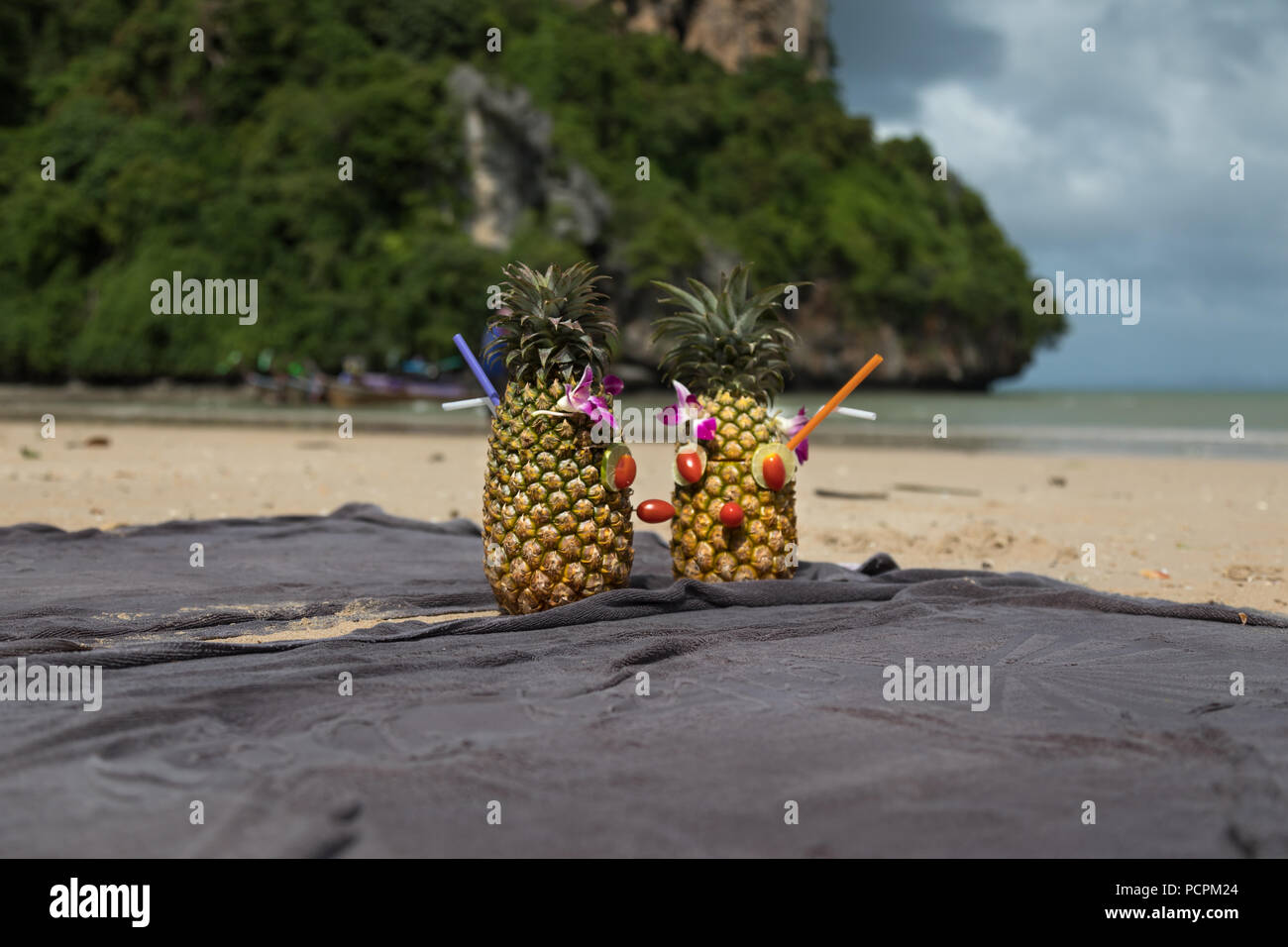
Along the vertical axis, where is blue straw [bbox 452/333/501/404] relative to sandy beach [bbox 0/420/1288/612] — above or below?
above

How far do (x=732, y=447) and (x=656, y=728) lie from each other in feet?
6.22

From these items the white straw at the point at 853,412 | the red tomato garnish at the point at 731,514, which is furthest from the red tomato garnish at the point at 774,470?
the white straw at the point at 853,412

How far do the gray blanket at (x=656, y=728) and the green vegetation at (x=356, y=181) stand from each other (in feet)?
117

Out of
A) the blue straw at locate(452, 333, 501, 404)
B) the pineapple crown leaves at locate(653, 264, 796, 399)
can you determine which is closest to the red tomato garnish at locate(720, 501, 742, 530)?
the pineapple crown leaves at locate(653, 264, 796, 399)

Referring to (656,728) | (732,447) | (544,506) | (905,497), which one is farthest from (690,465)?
(905,497)

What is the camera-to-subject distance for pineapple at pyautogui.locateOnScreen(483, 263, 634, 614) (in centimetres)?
366

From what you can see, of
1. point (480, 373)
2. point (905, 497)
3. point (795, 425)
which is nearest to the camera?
point (480, 373)

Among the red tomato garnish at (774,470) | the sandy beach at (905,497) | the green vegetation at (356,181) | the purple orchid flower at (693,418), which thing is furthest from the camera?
the green vegetation at (356,181)

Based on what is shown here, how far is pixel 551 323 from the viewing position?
12.1ft

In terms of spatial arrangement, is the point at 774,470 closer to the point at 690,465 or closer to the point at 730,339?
the point at 690,465

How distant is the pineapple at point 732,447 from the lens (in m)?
4.09

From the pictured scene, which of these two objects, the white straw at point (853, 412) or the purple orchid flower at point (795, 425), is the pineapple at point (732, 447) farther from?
the white straw at point (853, 412)

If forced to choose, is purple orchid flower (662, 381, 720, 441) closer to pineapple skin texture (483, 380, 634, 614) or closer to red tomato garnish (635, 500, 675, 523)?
red tomato garnish (635, 500, 675, 523)

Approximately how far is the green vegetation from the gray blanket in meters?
35.7
